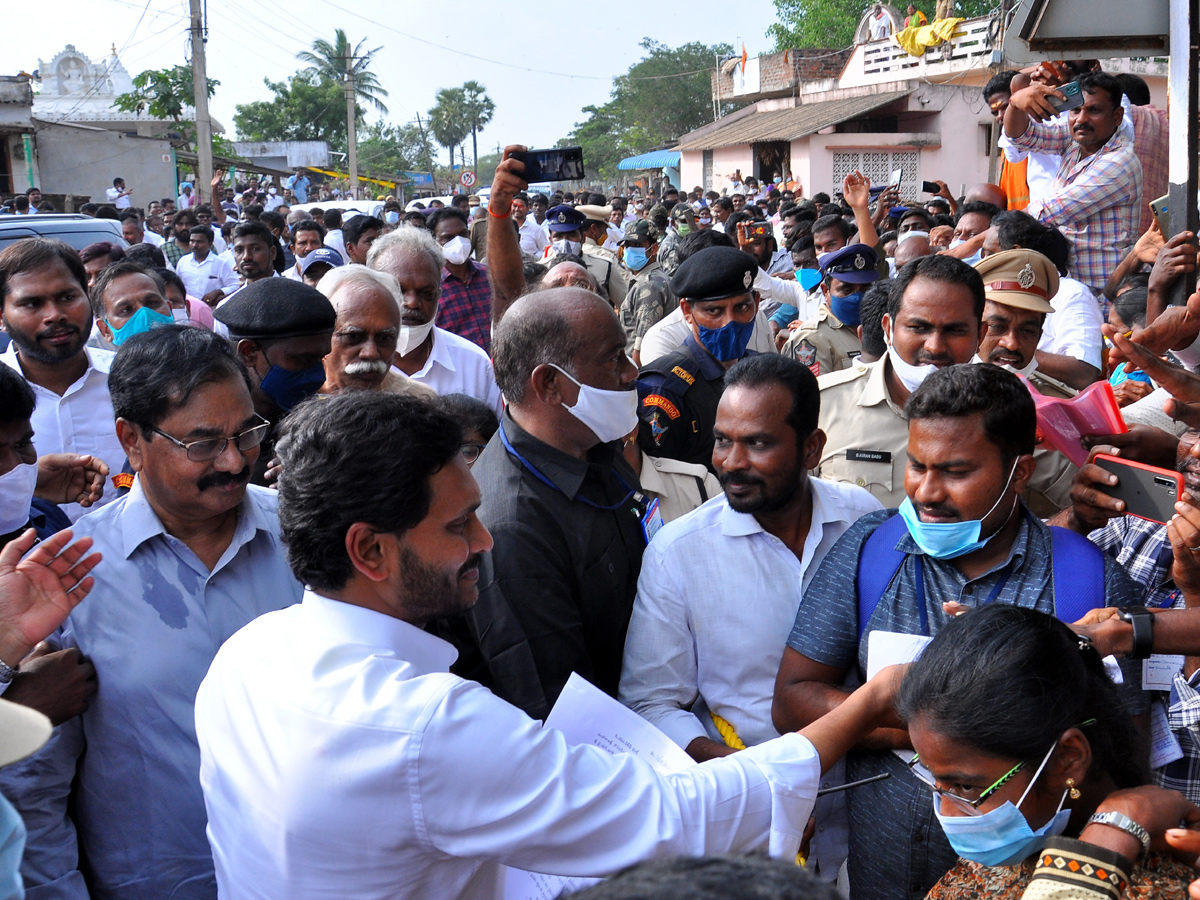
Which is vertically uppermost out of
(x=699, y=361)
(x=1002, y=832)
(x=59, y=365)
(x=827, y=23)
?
(x=827, y=23)

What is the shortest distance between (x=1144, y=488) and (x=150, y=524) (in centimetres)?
249

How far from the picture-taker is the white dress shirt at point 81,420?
12.5 feet

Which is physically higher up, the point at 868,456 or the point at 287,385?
the point at 287,385

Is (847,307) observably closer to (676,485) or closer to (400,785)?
(676,485)

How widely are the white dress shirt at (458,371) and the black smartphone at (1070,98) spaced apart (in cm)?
330

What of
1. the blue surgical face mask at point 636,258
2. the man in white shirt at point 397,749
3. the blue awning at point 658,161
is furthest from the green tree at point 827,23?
the man in white shirt at point 397,749

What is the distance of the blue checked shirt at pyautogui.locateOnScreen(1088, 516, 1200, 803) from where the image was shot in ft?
7.75

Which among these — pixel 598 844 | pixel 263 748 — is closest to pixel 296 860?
pixel 263 748

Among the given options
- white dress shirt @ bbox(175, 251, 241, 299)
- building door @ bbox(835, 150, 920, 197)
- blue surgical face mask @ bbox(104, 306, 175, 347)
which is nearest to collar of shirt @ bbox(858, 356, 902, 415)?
blue surgical face mask @ bbox(104, 306, 175, 347)

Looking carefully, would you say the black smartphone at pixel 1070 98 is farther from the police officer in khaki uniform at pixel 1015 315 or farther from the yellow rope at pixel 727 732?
the yellow rope at pixel 727 732

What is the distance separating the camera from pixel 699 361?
431 cm

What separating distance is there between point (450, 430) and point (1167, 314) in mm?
2505

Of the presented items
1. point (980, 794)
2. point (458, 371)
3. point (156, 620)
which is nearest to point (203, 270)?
point (458, 371)

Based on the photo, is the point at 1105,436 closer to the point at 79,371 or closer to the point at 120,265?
the point at 79,371
